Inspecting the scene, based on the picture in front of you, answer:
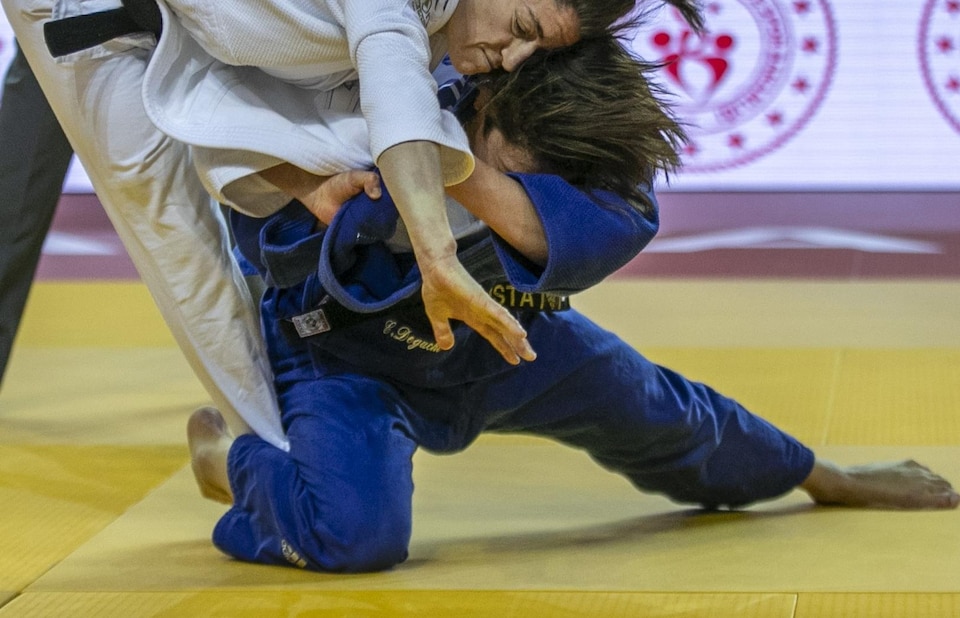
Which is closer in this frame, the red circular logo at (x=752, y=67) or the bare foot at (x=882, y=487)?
the bare foot at (x=882, y=487)

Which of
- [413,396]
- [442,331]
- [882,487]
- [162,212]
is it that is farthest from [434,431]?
[882,487]

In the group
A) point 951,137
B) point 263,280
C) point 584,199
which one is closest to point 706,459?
point 584,199

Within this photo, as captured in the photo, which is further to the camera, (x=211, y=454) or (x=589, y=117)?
(x=211, y=454)

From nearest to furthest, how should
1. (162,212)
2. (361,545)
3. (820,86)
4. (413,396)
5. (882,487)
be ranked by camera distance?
(361,545), (162,212), (413,396), (882,487), (820,86)

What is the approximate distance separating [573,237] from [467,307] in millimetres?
280

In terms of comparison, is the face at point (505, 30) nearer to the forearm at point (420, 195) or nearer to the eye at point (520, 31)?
the eye at point (520, 31)

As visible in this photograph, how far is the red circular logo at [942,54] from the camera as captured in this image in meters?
5.37

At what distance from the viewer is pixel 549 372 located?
2395 mm

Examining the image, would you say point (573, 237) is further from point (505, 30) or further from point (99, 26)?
point (99, 26)

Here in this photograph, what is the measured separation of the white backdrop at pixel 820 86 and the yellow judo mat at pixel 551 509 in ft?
4.27

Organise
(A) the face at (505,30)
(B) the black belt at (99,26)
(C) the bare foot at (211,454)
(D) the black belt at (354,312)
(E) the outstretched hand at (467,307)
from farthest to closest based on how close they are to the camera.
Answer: (C) the bare foot at (211,454) → (D) the black belt at (354,312) → (B) the black belt at (99,26) → (A) the face at (505,30) → (E) the outstretched hand at (467,307)

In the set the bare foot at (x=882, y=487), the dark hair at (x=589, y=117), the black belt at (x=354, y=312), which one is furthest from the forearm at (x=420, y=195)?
the bare foot at (x=882, y=487)


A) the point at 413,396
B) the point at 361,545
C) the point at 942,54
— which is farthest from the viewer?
the point at 942,54

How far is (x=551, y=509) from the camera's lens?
2.64 meters
